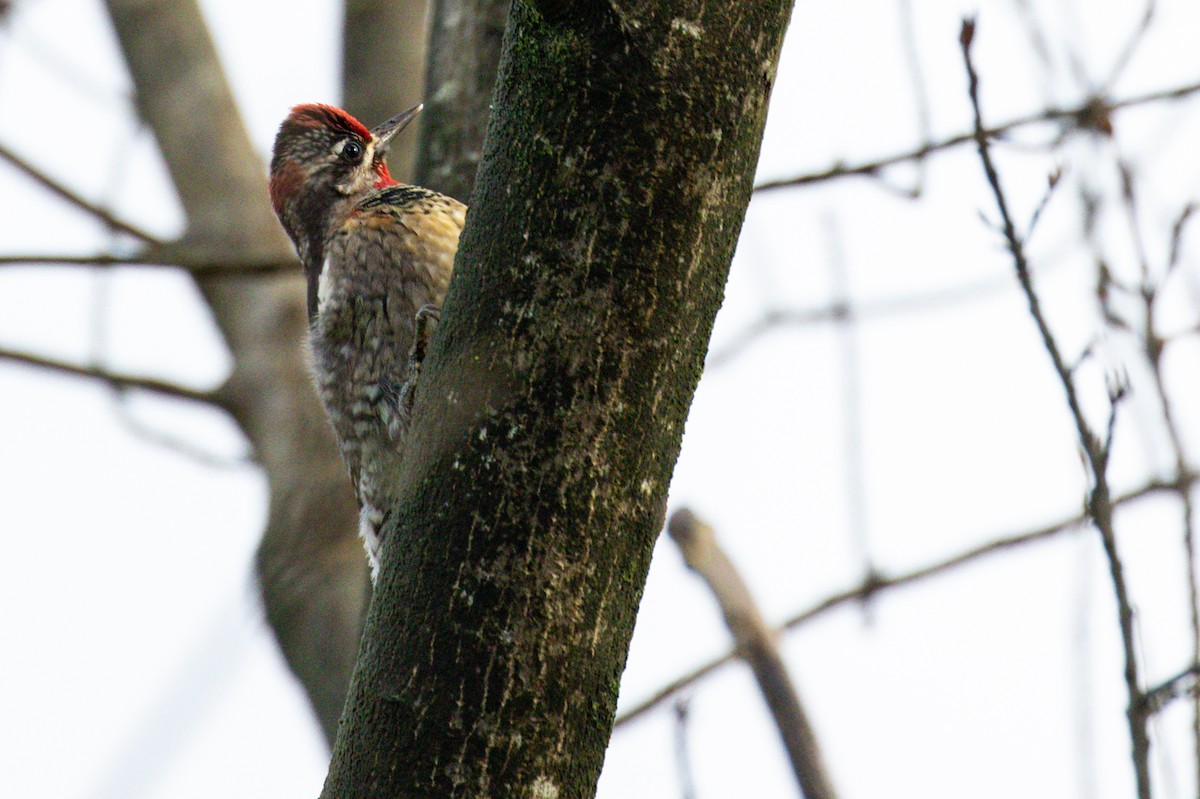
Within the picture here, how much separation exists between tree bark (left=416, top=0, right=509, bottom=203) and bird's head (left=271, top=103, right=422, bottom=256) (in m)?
1.14

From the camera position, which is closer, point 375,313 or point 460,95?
point 460,95

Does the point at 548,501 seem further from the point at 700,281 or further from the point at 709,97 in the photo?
the point at 709,97

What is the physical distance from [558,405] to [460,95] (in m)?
2.26

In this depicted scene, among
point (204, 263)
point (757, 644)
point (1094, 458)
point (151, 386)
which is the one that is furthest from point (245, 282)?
point (1094, 458)

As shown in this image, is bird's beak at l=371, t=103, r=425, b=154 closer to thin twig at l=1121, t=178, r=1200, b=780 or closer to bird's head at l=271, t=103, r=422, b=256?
bird's head at l=271, t=103, r=422, b=256

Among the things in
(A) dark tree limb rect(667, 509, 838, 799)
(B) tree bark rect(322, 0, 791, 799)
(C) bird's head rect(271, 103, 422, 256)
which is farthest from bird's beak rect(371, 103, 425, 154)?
(B) tree bark rect(322, 0, 791, 799)

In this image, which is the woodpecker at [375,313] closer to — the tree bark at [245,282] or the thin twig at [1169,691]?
the tree bark at [245,282]

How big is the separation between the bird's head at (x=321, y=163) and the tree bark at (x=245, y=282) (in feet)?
0.73

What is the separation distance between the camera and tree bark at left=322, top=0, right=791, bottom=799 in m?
1.65

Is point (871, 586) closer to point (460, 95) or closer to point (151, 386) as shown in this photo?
point (460, 95)

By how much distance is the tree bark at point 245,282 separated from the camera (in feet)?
15.0

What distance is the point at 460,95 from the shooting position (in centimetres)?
376

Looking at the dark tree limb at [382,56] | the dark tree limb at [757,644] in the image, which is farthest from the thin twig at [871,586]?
the dark tree limb at [382,56]

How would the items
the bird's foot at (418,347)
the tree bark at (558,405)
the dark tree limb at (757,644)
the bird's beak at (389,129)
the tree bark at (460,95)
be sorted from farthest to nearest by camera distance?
the bird's beak at (389,129)
the tree bark at (460,95)
the bird's foot at (418,347)
the dark tree limb at (757,644)
the tree bark at (558,405)
